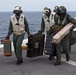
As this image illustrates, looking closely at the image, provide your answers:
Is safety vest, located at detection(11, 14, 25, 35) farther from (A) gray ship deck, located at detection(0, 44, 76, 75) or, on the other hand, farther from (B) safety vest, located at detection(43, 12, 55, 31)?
(B) safety vest, located at detection(43, 12, 55, 31)

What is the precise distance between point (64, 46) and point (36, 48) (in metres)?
1.01

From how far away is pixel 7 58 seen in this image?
1205 cm

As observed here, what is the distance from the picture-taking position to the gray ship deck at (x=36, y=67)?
389 inches

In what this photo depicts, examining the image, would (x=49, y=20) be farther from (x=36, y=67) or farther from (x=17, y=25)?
(x=36, y=67)

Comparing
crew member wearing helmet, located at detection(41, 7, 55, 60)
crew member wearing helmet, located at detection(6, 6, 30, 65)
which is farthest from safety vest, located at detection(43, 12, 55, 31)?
crew member wearing helmet, located at detection(6, 6, 30, 65)

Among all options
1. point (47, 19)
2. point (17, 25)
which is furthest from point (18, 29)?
point (47, 19)

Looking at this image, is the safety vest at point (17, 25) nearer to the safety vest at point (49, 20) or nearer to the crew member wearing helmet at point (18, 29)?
the crew member wearing helmet at point (18, 29)

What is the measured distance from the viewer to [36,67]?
10547 mm

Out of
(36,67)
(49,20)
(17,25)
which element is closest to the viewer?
(36,67)

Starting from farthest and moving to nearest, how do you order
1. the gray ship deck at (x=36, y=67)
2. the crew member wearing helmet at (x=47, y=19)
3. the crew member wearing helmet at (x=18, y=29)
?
the crew member wearing helmet at (x=47, y=19), the crew member wearing helmet at (x=18, y=29), the gray ship deck at (x=36, y=67)

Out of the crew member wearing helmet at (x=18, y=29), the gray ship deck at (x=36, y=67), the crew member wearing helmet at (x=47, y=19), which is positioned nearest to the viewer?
the gray ship deck at (x=36, y=67)

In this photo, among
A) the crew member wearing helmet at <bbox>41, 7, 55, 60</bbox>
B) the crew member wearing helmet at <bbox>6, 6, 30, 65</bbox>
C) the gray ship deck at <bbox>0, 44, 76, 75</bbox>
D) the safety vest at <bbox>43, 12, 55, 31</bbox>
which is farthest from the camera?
the safety vest at <bbox>43, 12, 55, 31</bbox>

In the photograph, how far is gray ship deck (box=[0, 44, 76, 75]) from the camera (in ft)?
32.4

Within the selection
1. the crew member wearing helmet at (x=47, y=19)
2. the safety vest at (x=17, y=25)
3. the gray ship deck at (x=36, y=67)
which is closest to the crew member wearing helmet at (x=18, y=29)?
the safety vest at (x=17, y=25)
